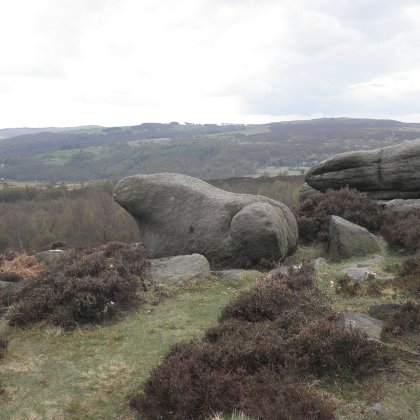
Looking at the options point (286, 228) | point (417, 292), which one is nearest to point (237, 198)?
point (286, 228)

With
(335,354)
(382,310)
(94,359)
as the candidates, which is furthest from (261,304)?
(94,359)

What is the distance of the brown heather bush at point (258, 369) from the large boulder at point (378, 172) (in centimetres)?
1634

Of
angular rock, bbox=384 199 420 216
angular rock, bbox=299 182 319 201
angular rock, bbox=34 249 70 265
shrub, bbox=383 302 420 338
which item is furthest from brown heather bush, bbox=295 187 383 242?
angular rock, bbox=34 249 70 265

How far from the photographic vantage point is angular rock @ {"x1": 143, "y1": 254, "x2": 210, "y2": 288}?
47.0 ft

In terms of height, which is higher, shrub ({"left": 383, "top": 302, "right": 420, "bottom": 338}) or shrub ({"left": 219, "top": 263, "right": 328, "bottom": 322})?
shrub ({"left": 383, "top": 302, "right": 420, "bottom": 338})

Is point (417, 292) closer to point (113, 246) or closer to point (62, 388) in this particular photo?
point (62, 388)

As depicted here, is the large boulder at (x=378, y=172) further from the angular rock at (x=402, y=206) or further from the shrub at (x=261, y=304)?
the shrub at (x=261, y=304)

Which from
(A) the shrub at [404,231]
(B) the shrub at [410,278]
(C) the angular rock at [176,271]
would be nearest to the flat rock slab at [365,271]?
(B) the shrub at [410,278]

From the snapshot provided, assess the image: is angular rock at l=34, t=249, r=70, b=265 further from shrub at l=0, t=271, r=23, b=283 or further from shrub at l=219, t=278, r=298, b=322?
shrub at l=219, t=278, r=298, b=322

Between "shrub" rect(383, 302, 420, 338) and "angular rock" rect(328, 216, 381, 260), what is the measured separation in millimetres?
7922

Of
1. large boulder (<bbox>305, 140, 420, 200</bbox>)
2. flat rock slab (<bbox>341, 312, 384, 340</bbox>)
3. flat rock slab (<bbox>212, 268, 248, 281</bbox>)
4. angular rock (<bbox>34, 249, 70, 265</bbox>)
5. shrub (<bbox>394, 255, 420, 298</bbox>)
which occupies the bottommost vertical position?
angular rock (<bbox>34, 249, 70, 265</bbox>)

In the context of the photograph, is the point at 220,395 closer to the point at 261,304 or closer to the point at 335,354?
the point at 335,354

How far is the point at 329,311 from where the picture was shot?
10.5 m

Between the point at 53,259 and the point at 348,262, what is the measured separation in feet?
48.3
